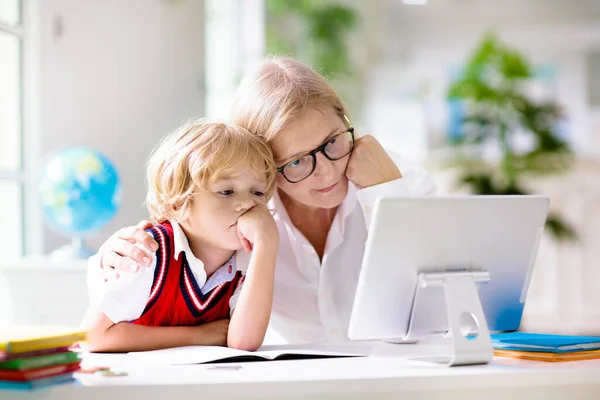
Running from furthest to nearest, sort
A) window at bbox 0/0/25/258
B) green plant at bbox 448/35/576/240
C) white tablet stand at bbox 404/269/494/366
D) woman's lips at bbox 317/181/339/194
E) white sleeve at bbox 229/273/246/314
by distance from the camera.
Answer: green plant at bbox 448/35/576/240 → window at bbox 0/0/25/258 → woman's lips at bbox 317/181/339/194 → white sleeve at bbox 229/273/246/314 → white tablet stand at bbox 404/269/494/366

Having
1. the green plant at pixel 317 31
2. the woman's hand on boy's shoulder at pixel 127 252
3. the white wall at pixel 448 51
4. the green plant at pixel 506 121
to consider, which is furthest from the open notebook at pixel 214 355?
the white wall at pixel 448 51

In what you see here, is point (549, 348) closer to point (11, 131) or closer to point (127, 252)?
point (127, 252)

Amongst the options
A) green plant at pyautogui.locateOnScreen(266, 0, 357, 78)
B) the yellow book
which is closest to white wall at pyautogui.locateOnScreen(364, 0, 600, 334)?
green plant at pyautogui.locateOnScreen(266, 0, 357, 78)

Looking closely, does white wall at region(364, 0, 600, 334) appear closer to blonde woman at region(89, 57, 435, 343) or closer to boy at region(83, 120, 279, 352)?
blonde woman at region(89, 57, 435, 343)

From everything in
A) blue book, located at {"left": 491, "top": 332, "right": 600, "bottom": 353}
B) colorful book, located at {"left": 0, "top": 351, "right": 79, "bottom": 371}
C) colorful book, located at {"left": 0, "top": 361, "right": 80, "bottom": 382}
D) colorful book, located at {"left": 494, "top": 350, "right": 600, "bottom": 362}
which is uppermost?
colorful book, located at {"left": 0, "top": 351, "right": 79, "bottom": 371}

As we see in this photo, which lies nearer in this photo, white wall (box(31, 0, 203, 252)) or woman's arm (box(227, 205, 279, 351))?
woman's arm (box(227, 205, 279, 351))

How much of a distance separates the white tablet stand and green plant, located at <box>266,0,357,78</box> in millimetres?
4540

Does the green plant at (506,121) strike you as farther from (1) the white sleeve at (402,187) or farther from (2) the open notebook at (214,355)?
(2) the open notebook at (214,355)

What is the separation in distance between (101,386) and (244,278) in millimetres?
625

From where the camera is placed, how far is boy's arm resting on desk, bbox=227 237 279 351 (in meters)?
1.40

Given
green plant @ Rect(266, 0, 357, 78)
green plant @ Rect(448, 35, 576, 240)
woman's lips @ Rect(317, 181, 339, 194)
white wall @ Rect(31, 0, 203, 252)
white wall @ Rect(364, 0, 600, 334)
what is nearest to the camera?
woman's lips @ Rect(317, 181, 339, 194)

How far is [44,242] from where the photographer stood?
2.68m

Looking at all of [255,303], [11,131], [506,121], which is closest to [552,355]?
[255,303]

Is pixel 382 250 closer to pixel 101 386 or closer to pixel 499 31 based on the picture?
pixel 101 386
